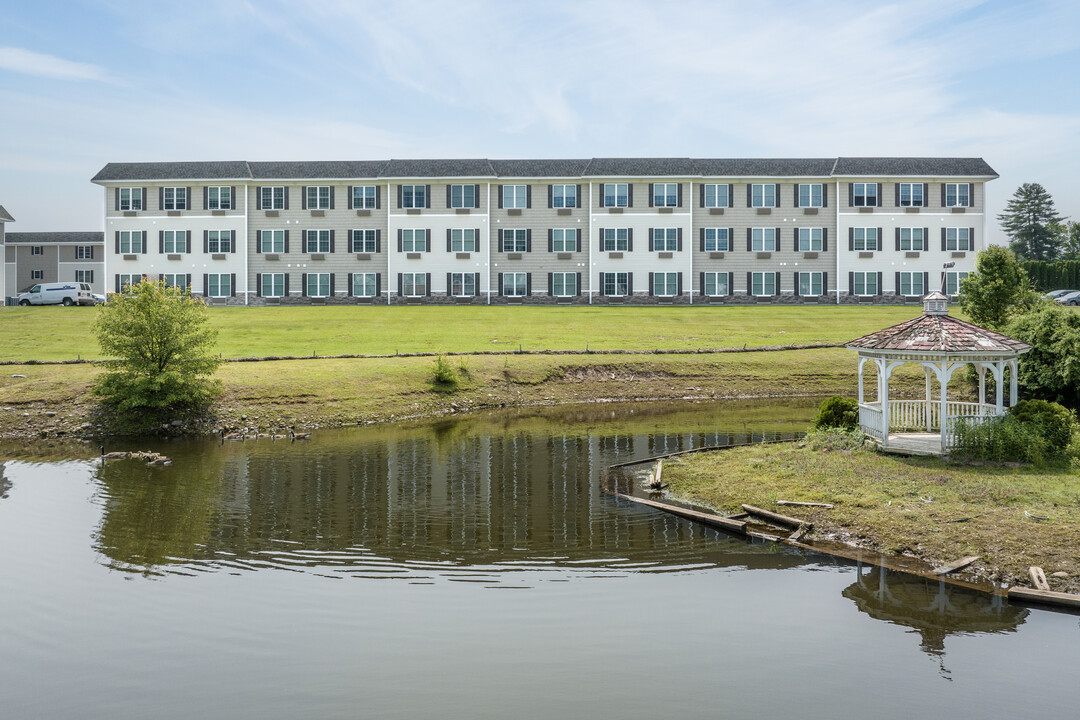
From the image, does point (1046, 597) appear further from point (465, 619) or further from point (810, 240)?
point (810, 240)

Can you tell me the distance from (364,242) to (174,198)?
14.4 metres

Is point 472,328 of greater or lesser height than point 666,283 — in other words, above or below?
below

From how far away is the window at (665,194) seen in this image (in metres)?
63.5

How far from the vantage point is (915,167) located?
63562mm

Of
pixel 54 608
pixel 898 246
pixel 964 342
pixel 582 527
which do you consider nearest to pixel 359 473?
pixel 582 527

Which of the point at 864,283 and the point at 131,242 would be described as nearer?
the point at 864,283

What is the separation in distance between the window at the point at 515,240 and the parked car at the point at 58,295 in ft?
99.4

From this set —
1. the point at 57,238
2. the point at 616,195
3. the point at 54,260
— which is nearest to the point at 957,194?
the point at 616,195

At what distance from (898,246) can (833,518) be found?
2052 inches

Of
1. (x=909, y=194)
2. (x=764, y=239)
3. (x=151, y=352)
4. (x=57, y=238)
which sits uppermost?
(x=909, y=194)

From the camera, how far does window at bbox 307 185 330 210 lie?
6391 cm

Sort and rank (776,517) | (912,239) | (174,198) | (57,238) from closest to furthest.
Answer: (776,517), (912,239), (174,198), (57,238)

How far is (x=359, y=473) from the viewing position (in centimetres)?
2280

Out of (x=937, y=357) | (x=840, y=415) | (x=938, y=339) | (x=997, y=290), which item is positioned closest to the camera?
(x=937, y=357)
